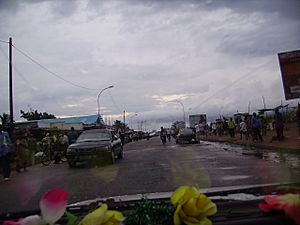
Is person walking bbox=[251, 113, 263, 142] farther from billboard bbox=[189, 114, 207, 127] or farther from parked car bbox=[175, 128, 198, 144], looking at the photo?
billboard bbox=[189, 114, 207, 127]

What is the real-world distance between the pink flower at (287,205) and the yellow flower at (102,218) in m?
0.77

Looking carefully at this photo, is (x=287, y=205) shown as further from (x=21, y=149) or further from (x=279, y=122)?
(x=279, y=122)

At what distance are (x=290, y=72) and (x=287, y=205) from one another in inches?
845

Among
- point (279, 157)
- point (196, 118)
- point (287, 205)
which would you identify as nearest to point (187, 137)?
point (279, 157)

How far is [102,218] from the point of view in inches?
75.5

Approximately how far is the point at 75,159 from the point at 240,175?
26.6 ft

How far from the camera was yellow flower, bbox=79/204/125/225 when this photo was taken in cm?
189

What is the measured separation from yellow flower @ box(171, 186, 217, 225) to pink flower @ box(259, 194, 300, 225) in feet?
1.03

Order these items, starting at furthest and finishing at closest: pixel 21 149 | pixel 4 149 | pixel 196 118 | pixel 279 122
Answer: pixel 196 118 → pixel 279 122 → pixel 21 149 → pixel 4 149

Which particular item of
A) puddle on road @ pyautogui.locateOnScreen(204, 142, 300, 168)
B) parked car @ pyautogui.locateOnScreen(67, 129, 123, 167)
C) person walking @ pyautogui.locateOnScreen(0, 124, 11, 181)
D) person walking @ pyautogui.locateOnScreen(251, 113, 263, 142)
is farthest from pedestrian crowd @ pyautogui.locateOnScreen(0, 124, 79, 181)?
person walking @ pyautogui.locateOnScreen(251, 113, 263, 142)

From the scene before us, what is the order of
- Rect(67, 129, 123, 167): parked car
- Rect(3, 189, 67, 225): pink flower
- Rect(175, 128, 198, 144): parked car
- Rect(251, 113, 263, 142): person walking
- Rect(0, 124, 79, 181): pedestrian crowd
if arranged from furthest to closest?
Rect(175, 128, 198, 144): parked car
Rect(251, 113, 263, 142): person walking
Rect(67, 129, 123, 167): parked car
Rect(0, 124, 79, 181): pedestrian crowd
Rect(3, 189, 67, 225): pink flower

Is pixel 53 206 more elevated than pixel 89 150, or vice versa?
pixel 89 150

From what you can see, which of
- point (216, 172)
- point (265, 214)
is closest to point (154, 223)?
point (265, 214)

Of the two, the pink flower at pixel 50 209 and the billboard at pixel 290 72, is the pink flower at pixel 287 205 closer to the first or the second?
the pink flower at pixel 50 209
